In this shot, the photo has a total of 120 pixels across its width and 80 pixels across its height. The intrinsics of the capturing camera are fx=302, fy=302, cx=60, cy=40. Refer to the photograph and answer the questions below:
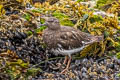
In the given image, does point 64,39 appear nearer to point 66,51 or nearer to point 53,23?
point 66,51

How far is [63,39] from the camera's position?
216 inches

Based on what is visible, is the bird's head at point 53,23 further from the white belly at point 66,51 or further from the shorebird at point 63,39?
the white belly at point 66,51

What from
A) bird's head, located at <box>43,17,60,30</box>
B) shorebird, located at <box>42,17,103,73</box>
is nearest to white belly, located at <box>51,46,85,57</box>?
shorebird, located at <box>42,17,103,73</box>

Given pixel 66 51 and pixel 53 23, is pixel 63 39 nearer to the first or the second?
pixel 66 51

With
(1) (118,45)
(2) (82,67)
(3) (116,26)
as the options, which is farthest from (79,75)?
(3) (116,26)

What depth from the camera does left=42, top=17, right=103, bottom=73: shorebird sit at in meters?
5.40

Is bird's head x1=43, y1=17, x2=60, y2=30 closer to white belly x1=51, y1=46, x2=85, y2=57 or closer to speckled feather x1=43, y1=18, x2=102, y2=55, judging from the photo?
speckled feather x1=43, y1=18, x2=102, y2=55

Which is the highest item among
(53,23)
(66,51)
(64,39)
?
(53,23)

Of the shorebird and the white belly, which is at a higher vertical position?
the shorebird

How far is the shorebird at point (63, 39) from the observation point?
5398mm

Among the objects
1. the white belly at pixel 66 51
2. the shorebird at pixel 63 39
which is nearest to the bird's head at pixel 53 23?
the shorebird at pixel 63 39

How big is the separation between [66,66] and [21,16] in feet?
5.29

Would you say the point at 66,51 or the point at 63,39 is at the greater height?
the point at 63,39

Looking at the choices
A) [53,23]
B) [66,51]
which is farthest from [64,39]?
[53,23]
